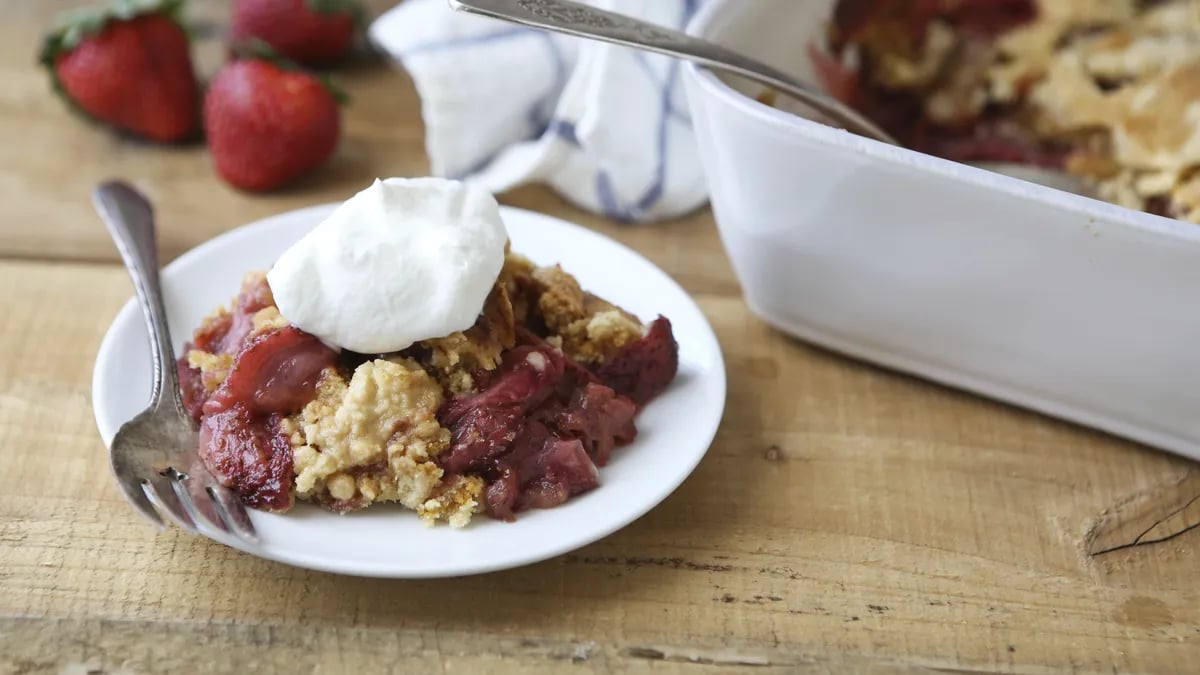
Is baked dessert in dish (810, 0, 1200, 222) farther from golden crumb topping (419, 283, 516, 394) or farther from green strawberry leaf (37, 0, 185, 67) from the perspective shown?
green strawberry leaf (37, 0, 185, 67)

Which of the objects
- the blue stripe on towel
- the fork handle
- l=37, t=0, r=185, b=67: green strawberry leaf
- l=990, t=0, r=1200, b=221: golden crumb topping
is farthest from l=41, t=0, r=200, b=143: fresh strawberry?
l=990, t=0, r=1200, b=221: golden crumb topping

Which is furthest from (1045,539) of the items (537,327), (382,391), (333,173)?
(333,173)

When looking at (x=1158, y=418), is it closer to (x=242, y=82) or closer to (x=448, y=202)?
(x=448, y=202)

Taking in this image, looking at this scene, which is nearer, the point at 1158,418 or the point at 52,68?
the point at 1158,418

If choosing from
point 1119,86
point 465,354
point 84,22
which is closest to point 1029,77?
point 1119,86

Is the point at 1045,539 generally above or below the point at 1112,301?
below

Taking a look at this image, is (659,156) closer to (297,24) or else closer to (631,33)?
(631,33)

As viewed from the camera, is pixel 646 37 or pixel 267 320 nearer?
pixel 267 320
